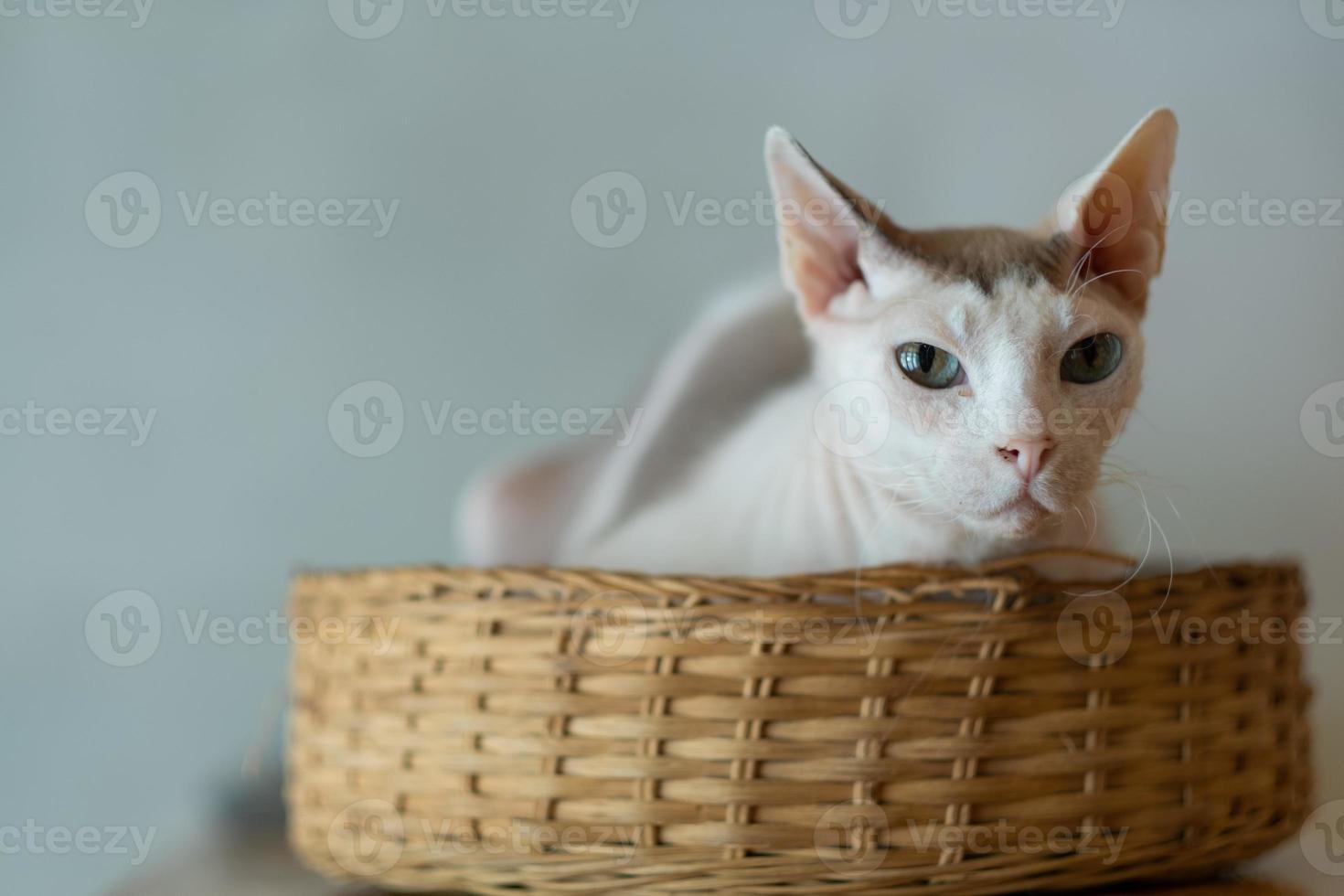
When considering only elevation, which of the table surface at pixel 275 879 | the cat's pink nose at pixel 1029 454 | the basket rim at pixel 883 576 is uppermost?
the cat's pink nose at pixel 1029 454

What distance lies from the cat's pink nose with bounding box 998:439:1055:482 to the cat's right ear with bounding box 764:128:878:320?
0.68ft

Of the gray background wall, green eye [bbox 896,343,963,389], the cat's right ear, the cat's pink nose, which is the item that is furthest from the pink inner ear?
the gray background wall

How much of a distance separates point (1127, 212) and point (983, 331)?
18 centimetres

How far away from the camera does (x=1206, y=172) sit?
154 cm

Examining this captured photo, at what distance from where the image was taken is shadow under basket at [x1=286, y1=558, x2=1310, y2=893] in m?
0.72

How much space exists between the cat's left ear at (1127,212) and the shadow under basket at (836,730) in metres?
0.24

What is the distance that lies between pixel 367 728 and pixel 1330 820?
101 centimetres

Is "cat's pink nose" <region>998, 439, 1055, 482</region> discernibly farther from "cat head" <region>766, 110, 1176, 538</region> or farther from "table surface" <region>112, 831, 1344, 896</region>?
"table surface" <region>112, 831, 1344, 896</region>

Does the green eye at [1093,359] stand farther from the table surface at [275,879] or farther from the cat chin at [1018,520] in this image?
the table surface at [275,879]

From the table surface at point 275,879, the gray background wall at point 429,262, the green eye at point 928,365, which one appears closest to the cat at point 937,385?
the green eye at point 928,365

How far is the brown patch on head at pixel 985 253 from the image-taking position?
80cm

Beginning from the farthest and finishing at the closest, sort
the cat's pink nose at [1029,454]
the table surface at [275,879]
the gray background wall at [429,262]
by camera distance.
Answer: the gray background wall at [429,262] < the table surface at [275,879] < the cat's pink nose at [1029,454]

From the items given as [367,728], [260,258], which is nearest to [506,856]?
[367,728]

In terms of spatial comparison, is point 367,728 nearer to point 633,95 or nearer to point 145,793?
point 145,793
